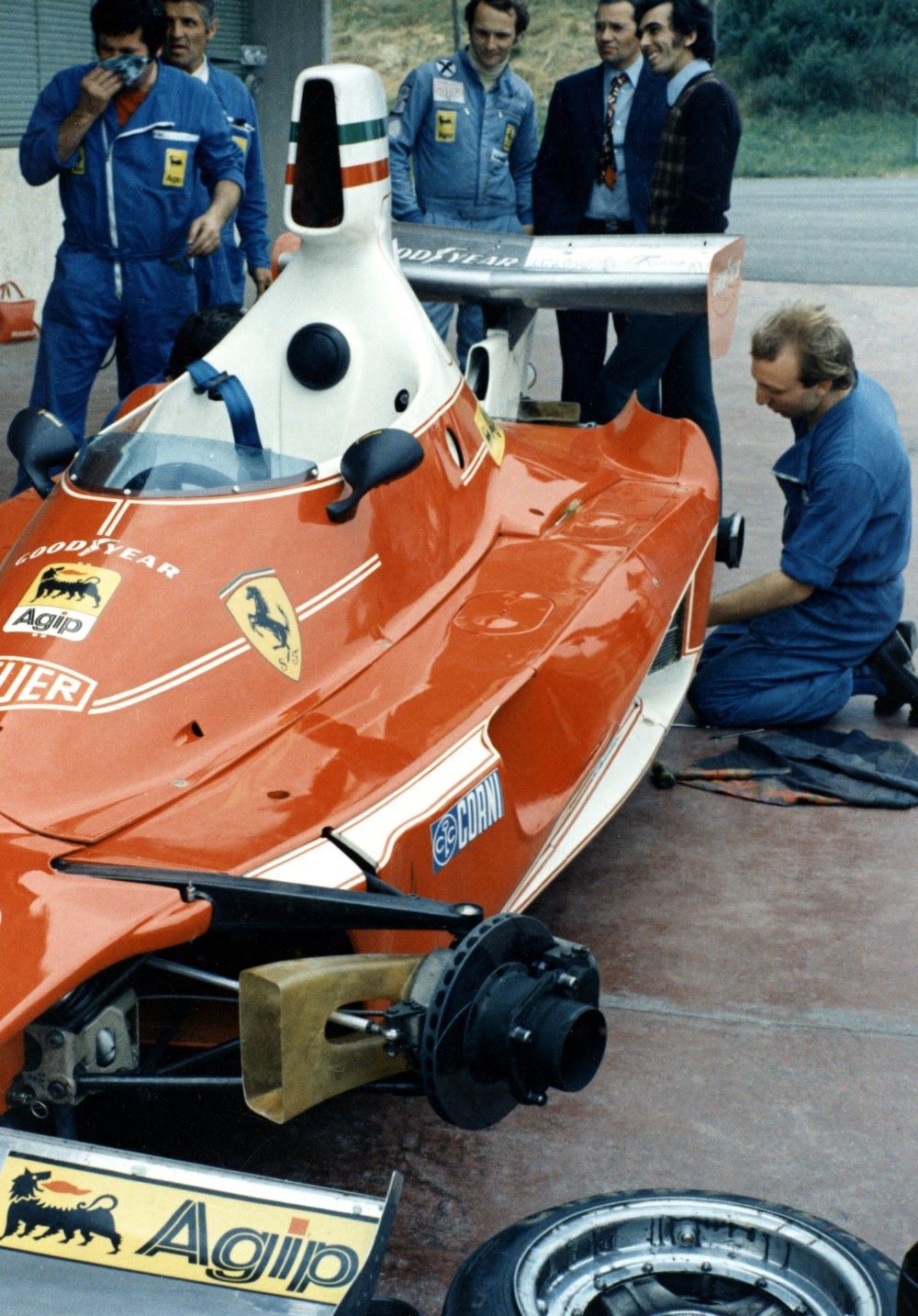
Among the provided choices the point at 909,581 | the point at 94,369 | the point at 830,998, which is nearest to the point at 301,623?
the point at 830,998

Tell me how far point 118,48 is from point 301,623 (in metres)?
3.56

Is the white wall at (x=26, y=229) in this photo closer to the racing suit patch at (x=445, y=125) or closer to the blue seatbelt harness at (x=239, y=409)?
the racing suit patch at (x=445, y=125)

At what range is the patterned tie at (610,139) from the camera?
7.47m

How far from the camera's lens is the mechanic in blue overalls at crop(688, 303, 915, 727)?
198 inches

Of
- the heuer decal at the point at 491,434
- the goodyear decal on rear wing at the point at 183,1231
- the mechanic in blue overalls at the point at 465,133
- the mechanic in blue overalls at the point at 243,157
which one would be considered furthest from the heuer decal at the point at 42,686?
the mechanic in blue overalls at the point at 465,133

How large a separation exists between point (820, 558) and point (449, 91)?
390 cm

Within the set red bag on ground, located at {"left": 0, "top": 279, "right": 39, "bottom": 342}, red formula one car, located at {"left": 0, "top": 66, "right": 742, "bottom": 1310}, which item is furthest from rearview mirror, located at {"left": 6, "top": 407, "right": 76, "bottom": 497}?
red bag on ground, located at {"left": 0, "top": 279, "right": 39, "bottom": 342}

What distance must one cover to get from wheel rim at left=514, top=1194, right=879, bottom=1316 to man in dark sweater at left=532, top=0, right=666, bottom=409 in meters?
5.31

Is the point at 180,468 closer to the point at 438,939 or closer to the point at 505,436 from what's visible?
the point at 438,939

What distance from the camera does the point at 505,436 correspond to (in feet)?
16.4

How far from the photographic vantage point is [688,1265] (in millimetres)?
2492

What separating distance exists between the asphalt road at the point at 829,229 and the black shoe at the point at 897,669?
35.8ft

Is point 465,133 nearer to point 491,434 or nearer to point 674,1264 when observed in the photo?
point 491,434

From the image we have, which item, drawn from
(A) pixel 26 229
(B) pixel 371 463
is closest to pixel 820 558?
(B) pixel 371 463
